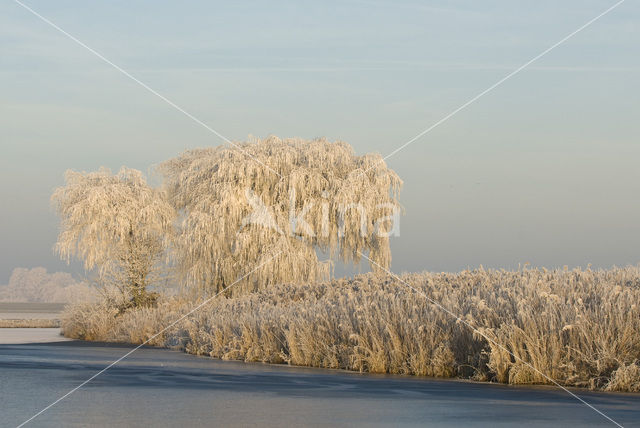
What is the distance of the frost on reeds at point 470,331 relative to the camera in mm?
12417

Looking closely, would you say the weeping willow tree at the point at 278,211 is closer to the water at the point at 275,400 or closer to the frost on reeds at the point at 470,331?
the frost on reeds at the point at 470,331

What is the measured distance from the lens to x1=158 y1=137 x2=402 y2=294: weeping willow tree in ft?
101

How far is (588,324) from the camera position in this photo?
12.5 m

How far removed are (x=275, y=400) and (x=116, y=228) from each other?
858 inches

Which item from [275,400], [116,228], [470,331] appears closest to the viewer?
[275,400]

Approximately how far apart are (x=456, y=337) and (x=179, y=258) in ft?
61.3

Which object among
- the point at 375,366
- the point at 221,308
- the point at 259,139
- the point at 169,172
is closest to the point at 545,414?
the point at 375,366

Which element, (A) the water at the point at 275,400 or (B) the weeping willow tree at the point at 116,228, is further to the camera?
(B) the weeping willow tree at the point at 116,228

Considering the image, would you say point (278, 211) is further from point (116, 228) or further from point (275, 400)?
point (275, 400)

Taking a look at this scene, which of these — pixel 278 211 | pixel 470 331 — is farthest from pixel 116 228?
pixel 470 331

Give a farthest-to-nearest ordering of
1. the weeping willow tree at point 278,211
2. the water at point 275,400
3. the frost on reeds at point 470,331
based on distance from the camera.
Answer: the weeping willow tree at point 278,211 < the frost on reeds at point 470,331 < the water at point 275,400

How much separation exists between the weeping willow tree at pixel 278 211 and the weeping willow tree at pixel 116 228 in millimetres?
1119

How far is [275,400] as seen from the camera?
10367mm

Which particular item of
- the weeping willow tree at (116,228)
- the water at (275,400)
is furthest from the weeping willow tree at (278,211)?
the water at (275,400)
